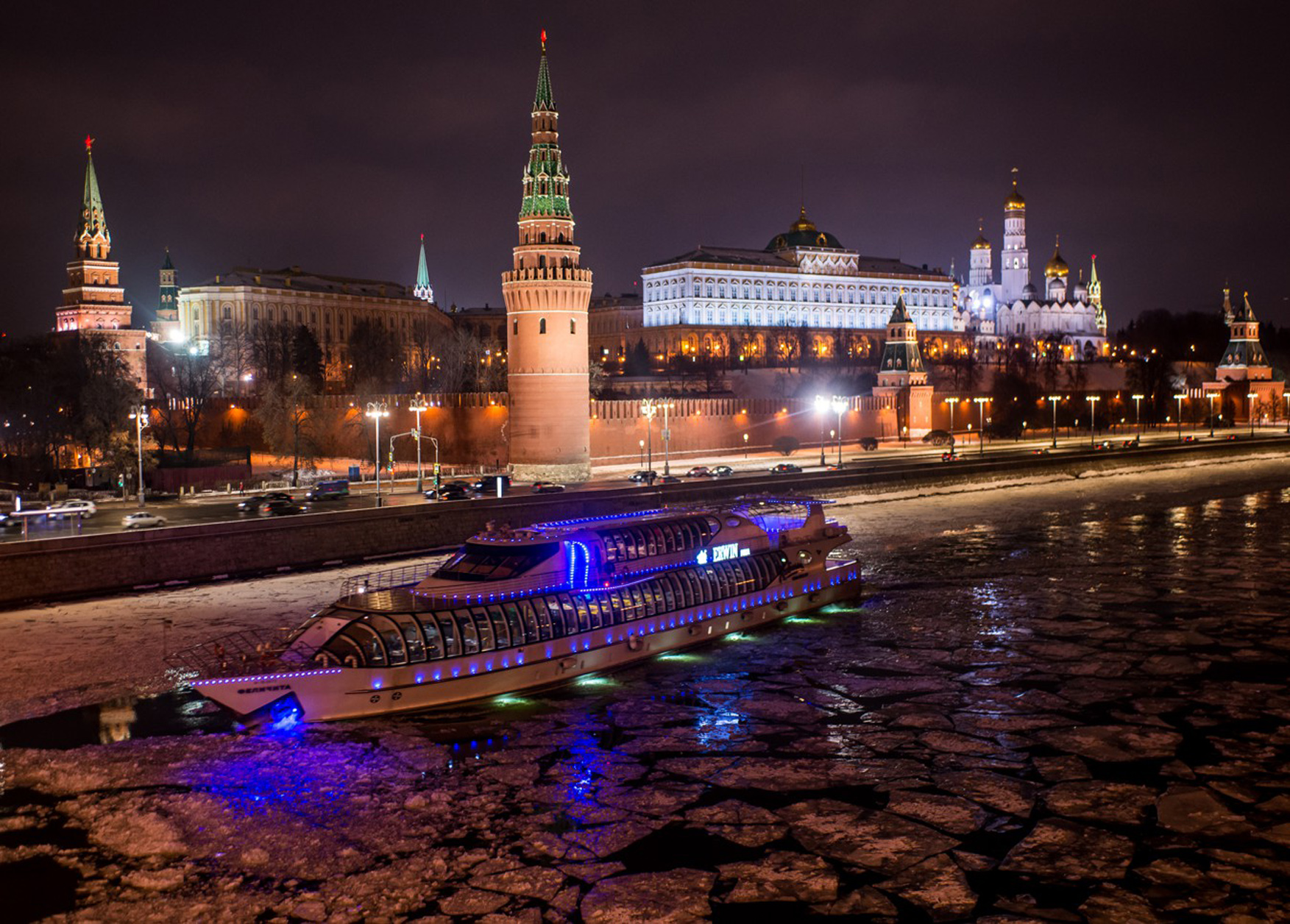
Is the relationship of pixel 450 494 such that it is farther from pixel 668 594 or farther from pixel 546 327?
pixel 668 594

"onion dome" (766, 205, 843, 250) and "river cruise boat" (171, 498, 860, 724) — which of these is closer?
"river cruise boat" (171, 498, 860, 724)

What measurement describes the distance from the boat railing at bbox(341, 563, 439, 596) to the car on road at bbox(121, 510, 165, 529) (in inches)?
292

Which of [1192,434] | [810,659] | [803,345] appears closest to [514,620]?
[810,659]

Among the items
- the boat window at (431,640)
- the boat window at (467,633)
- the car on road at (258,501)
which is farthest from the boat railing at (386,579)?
the car on road at (258,501)

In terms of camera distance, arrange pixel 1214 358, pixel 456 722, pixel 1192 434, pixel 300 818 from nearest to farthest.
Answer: pixel 300 818
pixel 456 722
pixel 1192 434
pixel 1214 358

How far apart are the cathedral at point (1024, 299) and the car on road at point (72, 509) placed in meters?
125

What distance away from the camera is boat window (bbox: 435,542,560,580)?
90.7 feet

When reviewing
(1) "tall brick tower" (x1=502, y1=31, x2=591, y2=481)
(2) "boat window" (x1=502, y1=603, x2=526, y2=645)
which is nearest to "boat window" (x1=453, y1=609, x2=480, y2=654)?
(2) "boat window" (x1=502, y1=603, x2=526, y2=645)

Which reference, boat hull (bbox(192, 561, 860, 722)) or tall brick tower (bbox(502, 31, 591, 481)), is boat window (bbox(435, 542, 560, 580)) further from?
tall brick tower (bbox(502, 31, 591, 481))

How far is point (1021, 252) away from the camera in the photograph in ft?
542

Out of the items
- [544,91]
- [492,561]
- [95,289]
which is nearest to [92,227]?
[95,289]

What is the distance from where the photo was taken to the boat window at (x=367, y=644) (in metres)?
23.5

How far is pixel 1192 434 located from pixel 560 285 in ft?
205

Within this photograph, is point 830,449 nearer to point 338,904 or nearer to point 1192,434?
point 1192,434
